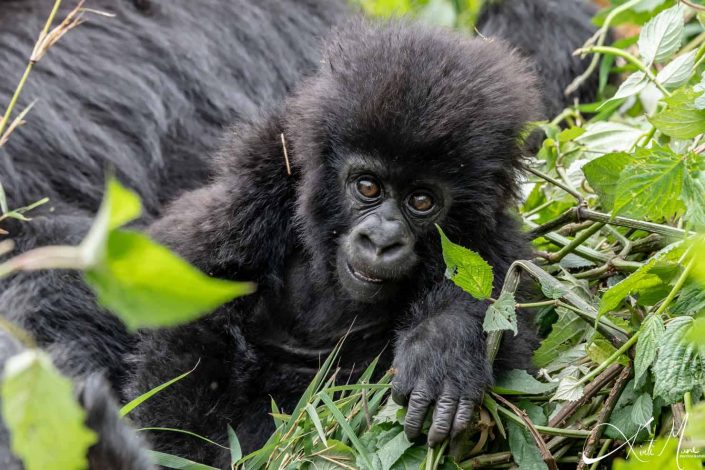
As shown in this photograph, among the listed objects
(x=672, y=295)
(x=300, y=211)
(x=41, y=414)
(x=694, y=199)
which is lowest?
(x=300, y=211)

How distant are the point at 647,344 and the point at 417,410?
1.80ft

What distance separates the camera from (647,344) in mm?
2170

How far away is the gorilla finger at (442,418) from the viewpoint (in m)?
2.21

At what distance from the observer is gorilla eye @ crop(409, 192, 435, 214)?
260 cm

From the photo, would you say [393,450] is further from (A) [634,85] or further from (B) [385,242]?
(A) [634,85]

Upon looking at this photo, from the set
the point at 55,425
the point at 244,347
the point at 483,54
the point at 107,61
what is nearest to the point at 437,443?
the point at 244,347

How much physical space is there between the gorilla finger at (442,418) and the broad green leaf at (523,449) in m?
0.16

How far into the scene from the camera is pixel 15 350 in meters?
1.82

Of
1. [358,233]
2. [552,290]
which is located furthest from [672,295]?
[358,233]

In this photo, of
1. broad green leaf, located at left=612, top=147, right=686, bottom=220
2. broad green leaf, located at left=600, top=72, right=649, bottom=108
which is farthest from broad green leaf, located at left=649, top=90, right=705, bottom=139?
broad green leaf, located at left=600, top=72, right=649, bottom=108

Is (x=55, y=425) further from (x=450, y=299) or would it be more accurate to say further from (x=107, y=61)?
(x=107, y=61)

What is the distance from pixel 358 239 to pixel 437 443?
0.59 meters

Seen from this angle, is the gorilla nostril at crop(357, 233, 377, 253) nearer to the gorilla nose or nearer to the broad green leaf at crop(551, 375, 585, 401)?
the gorilla nose

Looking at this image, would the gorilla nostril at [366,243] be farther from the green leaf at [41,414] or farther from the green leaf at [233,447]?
the green leaf at [41,414]
